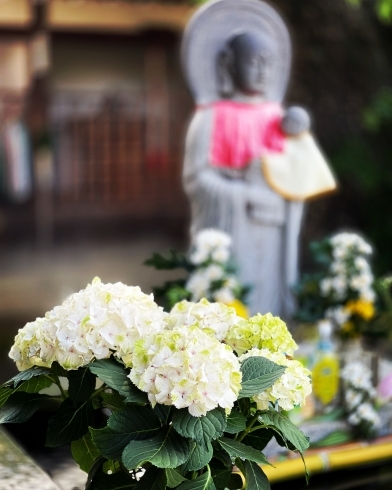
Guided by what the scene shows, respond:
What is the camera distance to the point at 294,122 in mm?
3500

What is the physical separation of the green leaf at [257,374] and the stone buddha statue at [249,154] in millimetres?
2155

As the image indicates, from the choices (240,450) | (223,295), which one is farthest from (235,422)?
(223,295)

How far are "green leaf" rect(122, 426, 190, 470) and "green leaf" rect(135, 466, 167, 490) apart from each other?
0.07m

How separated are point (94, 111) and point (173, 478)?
8.10 metres

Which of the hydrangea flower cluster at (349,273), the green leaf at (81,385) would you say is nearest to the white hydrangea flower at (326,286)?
the hydrangea flower cluster at (349,273)

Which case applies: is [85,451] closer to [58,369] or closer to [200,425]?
[58,369]

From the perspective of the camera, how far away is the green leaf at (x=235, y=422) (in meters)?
1.29

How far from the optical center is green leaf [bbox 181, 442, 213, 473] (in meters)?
1.22

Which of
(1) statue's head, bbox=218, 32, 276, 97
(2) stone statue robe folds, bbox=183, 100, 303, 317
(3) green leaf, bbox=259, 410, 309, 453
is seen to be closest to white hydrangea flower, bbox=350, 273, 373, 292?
(2) stone statue robe folds, bbox=183, 100, 303, 317

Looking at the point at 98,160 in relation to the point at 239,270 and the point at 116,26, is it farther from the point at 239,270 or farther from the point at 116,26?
the point at 239,270

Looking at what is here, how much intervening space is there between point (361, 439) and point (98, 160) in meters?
6.72

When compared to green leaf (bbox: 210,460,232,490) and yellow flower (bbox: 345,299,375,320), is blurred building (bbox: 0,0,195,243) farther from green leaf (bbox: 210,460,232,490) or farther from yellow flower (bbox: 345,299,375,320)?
green leaf (bbox: 210,460,232,490)

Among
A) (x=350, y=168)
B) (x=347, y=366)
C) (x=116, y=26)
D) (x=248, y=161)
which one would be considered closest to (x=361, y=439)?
(x=347, y=366)

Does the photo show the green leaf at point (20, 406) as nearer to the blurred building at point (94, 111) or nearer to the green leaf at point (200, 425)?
the green leaf at point (200, 425)
